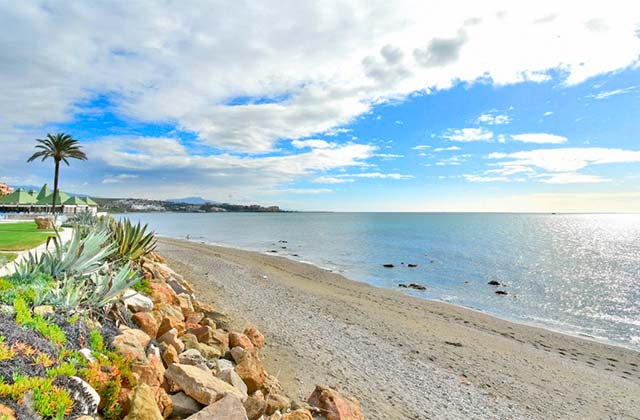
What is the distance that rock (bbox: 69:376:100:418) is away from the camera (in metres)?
3.24

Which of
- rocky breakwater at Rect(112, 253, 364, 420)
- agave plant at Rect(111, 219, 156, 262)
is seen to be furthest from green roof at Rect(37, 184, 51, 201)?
rocky breakwater at Rect(112, 253, 364, 420)

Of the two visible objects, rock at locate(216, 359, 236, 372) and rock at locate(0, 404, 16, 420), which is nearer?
rock at locate(0, 404, 16, 420)

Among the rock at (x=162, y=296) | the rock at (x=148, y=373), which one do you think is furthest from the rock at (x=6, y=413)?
the rock at (x=162, y=296)

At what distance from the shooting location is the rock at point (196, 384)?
4186mm

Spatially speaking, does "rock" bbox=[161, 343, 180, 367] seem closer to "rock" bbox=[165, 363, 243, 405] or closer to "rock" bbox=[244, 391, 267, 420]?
"rock" bbox=[165, 363, 243, 405]

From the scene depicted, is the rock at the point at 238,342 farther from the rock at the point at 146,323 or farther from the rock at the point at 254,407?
the rock at the point at 254,407

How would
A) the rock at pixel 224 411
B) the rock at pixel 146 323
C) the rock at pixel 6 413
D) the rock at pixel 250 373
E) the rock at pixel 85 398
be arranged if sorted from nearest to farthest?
the rock at pixel 6 413 < the rock at pixel 85 398 < the rock at pixel 224 411 < the rock at pixel 250 373 < the rock at pixel 146 323

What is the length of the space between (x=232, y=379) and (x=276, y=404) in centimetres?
72

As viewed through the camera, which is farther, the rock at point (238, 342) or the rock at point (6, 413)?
the rock at point (238, 342)

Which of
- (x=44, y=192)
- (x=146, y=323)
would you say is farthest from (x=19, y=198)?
(x=146, y=323)

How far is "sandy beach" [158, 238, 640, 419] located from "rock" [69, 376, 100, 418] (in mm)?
3885

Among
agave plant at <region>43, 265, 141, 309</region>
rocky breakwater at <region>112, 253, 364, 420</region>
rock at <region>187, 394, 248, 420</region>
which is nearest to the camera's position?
rock at <region>187, 394, 248, 420</region>

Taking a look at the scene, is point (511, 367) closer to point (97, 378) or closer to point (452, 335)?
point (452, 335)

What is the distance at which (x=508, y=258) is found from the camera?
42.0 metres
